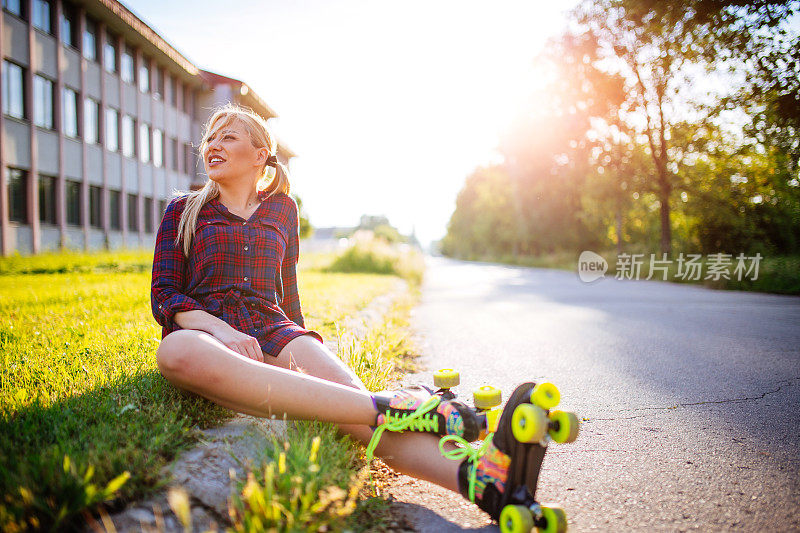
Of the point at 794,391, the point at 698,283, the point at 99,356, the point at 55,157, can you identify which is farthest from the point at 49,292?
the point at 698,283

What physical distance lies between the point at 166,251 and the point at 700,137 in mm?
21457

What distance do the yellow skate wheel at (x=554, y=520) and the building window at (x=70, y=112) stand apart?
65.5 feet

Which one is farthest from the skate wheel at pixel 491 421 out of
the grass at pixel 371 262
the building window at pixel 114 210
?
the building window at pixel 114 210

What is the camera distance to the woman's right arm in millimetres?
2127

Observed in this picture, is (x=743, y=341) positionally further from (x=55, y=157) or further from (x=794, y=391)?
(x=55, y=157)

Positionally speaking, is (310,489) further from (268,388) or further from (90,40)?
(90,40)

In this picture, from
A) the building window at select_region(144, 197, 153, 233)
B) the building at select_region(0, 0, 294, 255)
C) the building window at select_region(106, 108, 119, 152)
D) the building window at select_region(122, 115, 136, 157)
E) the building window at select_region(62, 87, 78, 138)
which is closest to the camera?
the building at select_region(0, 0, 294, 255)

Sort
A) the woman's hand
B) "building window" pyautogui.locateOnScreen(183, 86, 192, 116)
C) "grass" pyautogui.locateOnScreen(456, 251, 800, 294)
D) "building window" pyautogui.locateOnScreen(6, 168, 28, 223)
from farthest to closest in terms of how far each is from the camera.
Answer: "building window" pyautogui.locateOnScreen(183, 86, 192, 116) < "building window" pyautogui.locateOnScreen(6, 168, 28, 223) < "grass" pyautogui.locateOnScreen(456, 251, 800, 294) < the woman's hand

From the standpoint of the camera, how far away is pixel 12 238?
15.1 m

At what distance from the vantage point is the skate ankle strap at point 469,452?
67.7 inches

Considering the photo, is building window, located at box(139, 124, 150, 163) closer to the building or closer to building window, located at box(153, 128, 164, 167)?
the building

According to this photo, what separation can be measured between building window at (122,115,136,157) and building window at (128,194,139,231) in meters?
1.75
